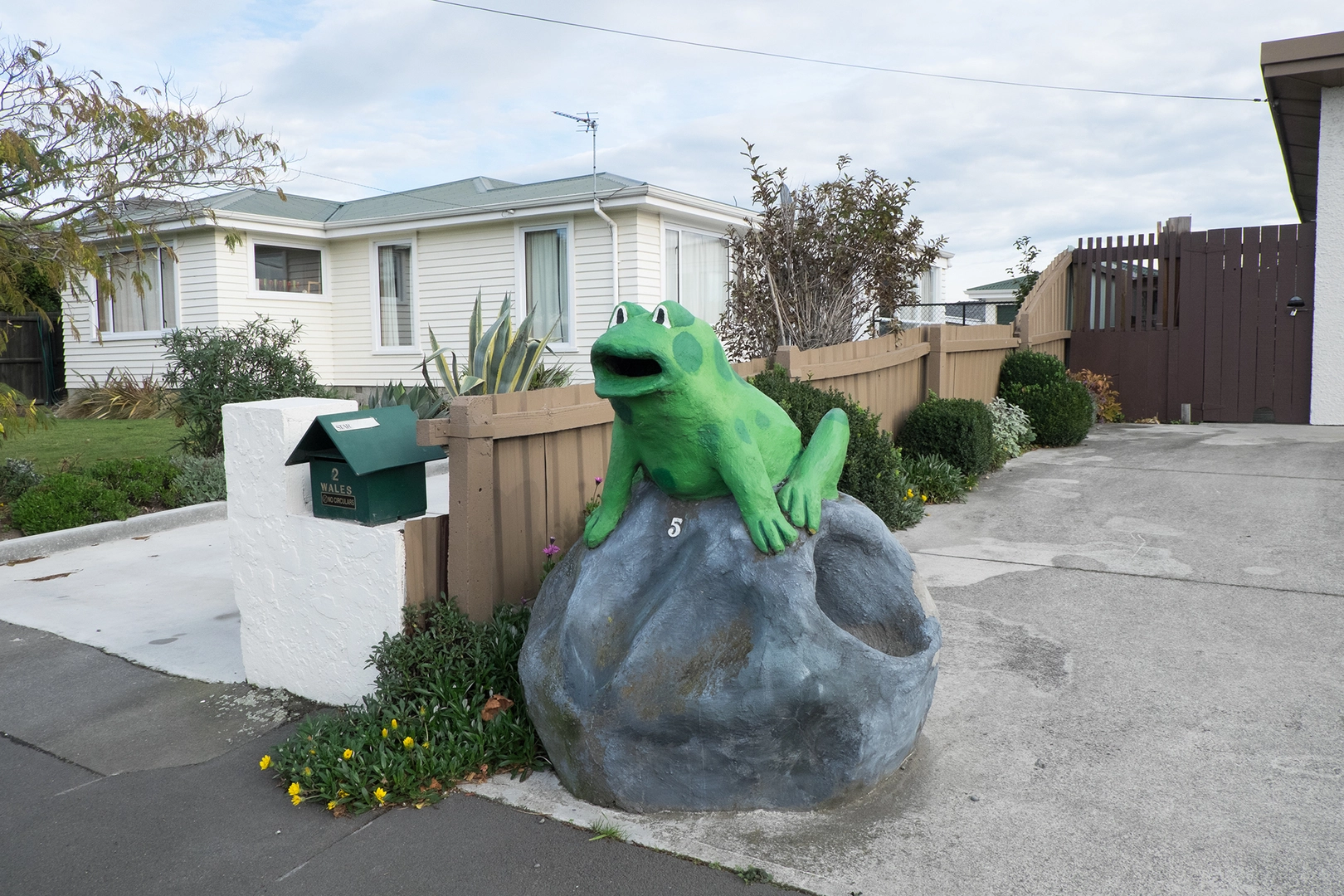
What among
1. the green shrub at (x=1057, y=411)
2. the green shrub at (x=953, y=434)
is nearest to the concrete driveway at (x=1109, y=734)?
the green shrub at (x=953, y=434)

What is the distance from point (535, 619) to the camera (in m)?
3.69

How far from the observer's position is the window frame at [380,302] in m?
16.8

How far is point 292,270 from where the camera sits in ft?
59.0

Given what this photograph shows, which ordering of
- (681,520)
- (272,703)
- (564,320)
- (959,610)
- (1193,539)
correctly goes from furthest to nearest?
(564,320) < (1193,539) < (959,610) < (272,703) < (681,520)

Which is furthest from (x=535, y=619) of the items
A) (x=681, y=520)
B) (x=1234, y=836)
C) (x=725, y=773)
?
(x=1234, y=836)

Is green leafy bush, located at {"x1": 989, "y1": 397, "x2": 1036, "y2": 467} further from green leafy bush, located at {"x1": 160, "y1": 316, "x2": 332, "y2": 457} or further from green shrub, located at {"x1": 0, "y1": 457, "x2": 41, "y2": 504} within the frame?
green shrub, located at {"x1": 0, "y1": 457, "x2": 41, "y2": 504}

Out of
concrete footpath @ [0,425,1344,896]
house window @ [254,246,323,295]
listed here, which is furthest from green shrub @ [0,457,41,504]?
house window @ [254,246,323,295]

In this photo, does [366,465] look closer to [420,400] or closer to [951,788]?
[951,788]

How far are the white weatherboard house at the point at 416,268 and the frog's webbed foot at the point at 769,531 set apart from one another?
11260mm

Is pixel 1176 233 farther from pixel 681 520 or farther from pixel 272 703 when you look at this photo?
pixel 272 703

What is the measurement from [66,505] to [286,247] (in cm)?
1067

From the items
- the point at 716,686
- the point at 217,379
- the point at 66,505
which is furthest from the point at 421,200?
the point at 716,686

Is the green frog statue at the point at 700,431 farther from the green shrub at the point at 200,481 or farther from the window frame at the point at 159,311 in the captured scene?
the window frame at the point at 159,311

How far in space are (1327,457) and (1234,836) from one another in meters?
8.15
